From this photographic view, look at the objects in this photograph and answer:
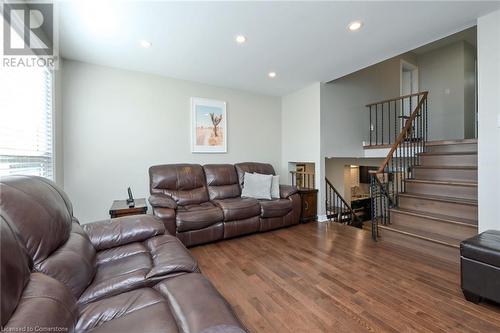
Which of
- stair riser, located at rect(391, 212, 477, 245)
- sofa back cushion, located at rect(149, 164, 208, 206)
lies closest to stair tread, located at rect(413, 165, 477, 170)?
stair riser, located at rect(391, 212, 477, 245)

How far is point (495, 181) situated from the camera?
2.09m

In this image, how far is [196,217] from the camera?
2.80 metres

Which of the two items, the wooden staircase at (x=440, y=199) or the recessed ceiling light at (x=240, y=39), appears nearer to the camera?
the recessed ceiling light at (x=240, y=39)

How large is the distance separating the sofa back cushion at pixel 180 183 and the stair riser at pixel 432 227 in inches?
111

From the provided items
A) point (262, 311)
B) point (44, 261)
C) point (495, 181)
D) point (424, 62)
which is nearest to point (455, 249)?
point (495, 181)

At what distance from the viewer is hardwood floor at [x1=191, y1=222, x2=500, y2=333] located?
151cm

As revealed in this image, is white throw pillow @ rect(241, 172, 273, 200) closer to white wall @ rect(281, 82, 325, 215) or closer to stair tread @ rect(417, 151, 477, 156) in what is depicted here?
white wall @ rect(281, 82, 325, 215)

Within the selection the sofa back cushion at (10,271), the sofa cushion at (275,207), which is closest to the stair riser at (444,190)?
the sofa cushion at (275,207)

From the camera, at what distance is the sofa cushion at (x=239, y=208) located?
304 centimetres

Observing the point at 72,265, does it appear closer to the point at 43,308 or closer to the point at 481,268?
the point at 43,308

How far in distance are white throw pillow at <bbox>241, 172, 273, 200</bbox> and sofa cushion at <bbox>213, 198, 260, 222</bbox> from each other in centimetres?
31

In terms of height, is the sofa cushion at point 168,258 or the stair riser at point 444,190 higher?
the stair riser at point 444,190

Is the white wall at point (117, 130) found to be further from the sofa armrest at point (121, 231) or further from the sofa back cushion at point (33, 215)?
the sofa back cushion at point (33, 215)

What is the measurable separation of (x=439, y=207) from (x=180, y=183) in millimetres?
3573
